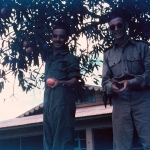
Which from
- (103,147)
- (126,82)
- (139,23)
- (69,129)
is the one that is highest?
(139,23)

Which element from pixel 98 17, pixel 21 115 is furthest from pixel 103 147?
pixel 98 17

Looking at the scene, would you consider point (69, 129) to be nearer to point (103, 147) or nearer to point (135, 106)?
point (135, 106)

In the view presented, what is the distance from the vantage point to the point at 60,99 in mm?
3412

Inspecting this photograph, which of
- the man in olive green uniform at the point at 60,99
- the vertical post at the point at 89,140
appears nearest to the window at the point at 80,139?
the vertical post at the point at 89,140

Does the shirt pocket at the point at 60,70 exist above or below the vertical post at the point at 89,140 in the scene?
above

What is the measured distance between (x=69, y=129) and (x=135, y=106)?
0.73 m

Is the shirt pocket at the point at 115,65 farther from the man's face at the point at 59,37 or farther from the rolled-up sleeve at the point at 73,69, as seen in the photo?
the man's face at the point at 59,37

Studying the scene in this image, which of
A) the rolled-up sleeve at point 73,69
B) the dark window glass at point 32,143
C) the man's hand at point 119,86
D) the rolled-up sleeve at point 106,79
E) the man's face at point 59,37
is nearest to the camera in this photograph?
the man's hand at point 119,86

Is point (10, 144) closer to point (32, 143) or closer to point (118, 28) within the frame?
point (32, 143)

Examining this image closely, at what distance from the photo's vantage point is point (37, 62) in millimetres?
4359

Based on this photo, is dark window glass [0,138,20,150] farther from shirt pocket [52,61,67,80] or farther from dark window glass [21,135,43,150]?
shirt pocket [52,61,67,80]

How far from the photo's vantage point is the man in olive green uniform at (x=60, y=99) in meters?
3.32

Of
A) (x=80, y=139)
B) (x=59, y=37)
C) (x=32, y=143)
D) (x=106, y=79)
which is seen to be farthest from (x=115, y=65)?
(x=32, y=143)

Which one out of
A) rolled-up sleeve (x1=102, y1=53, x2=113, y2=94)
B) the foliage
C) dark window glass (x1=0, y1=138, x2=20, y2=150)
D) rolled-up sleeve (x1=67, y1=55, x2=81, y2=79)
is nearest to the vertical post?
dark window glass (x1=0, y1=138, x2=20, y2=150)
